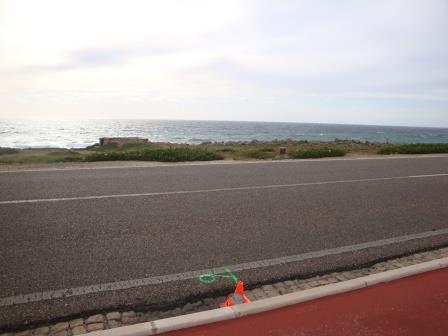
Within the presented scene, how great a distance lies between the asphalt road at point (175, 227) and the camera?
3693mm

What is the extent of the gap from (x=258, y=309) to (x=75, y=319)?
64.7 inches

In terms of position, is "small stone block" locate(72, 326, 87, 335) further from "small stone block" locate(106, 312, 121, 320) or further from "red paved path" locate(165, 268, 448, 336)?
"red paved path" locate(165, 268, 448, 336)

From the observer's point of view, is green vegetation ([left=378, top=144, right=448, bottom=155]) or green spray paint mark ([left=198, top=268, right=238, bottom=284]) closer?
green spray paint mark ([left=198, top=268, right=238, bottom=284])

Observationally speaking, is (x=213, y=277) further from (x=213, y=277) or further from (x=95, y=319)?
(x=95, y=319)

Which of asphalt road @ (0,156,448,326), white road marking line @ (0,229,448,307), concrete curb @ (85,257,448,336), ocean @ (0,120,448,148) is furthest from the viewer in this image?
ocean @ (0,120,448,148)

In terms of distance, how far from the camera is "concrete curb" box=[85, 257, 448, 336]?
2.84m

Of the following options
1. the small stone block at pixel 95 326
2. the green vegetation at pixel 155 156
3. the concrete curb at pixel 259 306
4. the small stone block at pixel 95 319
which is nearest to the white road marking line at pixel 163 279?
the small stone block at pixel 95 319

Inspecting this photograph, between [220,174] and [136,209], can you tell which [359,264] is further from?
[220,174]

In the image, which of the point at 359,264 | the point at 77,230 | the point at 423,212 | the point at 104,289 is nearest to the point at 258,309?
the point at 104,289

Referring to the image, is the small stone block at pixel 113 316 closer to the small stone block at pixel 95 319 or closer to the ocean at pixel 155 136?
the small stone block at pixel 95 319

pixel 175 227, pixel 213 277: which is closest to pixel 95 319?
pixel 213 277

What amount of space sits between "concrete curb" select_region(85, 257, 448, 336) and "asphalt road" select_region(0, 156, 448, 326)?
0.49 meters

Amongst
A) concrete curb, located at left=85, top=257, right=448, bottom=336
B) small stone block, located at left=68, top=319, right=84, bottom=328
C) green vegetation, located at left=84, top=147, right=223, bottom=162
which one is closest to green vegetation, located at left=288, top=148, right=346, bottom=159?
green vegetation, located at left=84, top=147, right=223, bottom=162

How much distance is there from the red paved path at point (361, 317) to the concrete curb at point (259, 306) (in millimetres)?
49
